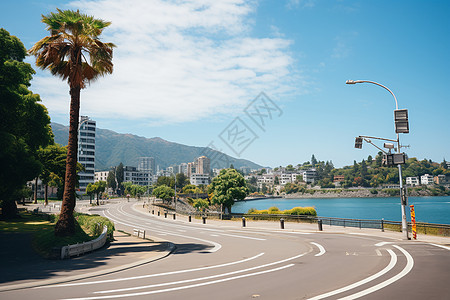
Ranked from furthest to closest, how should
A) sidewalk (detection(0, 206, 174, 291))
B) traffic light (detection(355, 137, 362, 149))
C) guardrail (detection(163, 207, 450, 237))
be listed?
traffic light (detection(355, 137, 362, 149))
guardrail (detection(163, 207, 450, 237))
sidewalk (detection(0, 206, 174, 291))

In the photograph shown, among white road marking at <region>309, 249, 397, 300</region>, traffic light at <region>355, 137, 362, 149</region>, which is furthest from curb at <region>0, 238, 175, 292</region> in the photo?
traffic light at <region>355, 137, 362, 149</region>

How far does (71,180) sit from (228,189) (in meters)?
39.9

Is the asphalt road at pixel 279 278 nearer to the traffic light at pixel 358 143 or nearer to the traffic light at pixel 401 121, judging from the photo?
the traffic light at pixel 401 121

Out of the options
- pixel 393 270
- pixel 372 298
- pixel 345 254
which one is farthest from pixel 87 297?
pixel 345 254

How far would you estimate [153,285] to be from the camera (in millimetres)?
Answer: 11609

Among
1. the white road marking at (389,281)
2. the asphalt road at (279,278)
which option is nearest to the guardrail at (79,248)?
the asphalt road at (279,278)

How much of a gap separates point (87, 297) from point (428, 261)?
14.3 meters

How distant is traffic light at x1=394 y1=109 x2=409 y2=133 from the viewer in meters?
24.4

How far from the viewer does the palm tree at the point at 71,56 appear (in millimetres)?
21266

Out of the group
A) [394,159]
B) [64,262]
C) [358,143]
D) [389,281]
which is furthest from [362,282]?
[358,143]

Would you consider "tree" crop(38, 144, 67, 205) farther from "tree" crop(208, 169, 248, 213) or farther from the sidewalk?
"tree" crop(208, 169, 248, 213)

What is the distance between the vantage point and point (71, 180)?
21.4m

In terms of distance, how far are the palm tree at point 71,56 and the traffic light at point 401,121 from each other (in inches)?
852

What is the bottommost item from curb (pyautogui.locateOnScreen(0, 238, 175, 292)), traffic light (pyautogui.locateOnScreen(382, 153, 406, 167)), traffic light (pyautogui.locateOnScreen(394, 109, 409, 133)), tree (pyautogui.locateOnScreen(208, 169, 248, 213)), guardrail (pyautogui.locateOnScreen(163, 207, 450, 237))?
guardrail (pyautogui.locateOnScreen(163, 207, 450, 237))
